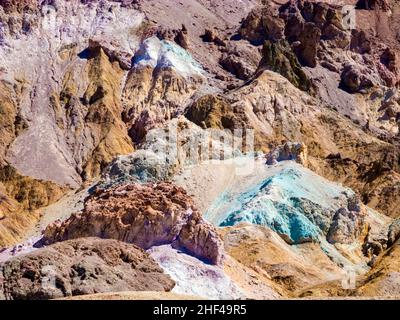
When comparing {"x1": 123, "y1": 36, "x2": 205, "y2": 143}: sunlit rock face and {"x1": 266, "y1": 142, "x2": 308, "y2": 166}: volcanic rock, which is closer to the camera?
{"x1": 266, "y1": 142, "x2": 308, "y2": 166}: volcanic rock

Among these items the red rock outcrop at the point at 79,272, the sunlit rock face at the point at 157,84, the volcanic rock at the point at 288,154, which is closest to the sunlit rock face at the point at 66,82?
the sunlit rock face at the point at 157,84

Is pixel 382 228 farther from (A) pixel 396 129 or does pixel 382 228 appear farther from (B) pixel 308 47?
(B) pixel 308 47

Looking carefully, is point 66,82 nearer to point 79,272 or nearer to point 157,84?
point 157,84

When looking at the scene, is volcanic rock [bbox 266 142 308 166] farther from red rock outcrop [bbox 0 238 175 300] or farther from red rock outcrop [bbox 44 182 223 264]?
red rock outcrop [bbox 0 238 175 300]

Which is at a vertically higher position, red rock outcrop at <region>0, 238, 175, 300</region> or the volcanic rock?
red rock outcrop at <region>0, 238, 175, 300</region>

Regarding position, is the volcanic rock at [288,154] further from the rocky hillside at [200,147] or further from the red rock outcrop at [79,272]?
the red rock outcrop at [79,272]

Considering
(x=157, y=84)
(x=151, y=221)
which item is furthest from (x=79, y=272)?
(x=157, y=84)

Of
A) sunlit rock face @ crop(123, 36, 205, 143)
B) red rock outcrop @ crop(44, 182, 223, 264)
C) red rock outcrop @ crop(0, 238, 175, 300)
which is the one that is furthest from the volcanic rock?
red rock outcrop @ crop(0, 238, 175, 300)
